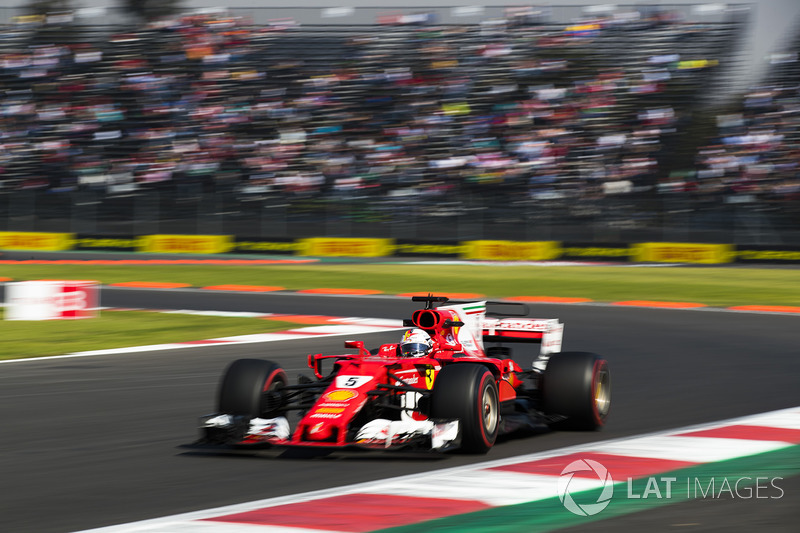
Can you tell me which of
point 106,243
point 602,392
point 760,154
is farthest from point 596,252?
point 602,392

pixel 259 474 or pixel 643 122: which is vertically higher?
pixel 643 122

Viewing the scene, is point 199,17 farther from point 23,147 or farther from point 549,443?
point 549,443

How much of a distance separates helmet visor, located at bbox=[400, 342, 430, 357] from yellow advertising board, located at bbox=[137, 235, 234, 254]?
2134cm

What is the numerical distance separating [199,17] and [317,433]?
91.8 feet

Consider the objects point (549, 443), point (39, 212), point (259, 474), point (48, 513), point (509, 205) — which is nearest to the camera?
point (48, 513)

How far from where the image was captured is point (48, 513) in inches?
Answer: 188

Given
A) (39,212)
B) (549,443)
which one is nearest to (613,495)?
(549,443)

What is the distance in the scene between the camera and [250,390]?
21.2 ft

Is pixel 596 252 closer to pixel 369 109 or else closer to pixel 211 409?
pixel 369 109

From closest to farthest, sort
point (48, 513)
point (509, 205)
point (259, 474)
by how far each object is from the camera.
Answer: point (48, 513), point (259, 474), point (509, 205)

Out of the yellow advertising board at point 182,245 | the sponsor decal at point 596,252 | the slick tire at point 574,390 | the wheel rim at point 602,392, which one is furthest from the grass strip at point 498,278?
the slick tire at point 574,390

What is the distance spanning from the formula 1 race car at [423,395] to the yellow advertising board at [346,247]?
18.8m

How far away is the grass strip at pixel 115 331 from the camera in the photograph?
11.6 m

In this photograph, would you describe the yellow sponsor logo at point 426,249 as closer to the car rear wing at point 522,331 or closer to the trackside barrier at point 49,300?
the trackside barrier at point 49,300
